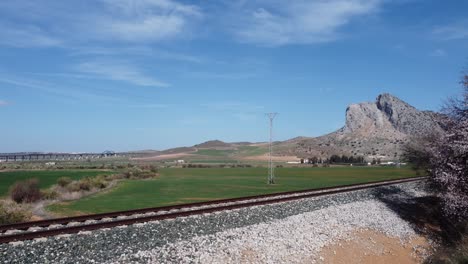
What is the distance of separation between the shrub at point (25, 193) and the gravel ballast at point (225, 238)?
856 inches

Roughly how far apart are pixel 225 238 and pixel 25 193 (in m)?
27.3

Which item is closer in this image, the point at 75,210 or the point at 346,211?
the point at 346,211

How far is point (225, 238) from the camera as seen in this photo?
797 inches

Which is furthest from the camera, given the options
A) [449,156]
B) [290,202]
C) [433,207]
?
[433,207]


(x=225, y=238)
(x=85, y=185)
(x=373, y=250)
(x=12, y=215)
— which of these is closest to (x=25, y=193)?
(x=85, y=185)

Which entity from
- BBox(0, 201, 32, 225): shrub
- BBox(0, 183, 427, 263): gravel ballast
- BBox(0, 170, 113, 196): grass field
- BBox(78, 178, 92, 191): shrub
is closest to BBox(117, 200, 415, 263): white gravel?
BBox(0, 183, 427, 263): gravel ballast

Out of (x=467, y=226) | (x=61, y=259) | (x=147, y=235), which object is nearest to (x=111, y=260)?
(x=61, y=259)

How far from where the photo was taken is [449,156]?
3016 centimetres

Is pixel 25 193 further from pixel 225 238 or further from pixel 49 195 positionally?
pixel 225 238

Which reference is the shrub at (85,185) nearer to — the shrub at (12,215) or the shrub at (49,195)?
the shrub at (49,195)

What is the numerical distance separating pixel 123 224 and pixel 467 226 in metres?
20.0

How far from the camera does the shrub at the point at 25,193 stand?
1592 inches

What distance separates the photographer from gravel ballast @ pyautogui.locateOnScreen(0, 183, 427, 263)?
53.6 feet

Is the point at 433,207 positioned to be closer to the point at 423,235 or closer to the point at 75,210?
the point at 423,235
